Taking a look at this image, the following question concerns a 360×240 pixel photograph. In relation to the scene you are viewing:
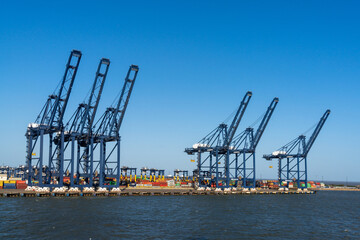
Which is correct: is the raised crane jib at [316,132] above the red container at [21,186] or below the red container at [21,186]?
above

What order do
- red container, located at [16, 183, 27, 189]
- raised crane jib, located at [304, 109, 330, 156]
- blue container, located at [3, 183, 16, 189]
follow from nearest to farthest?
blue container, located at [3, 183, 16, 189] < red container, located at [16, 183, 27, 189] < raised crane jib, located at [304, 109, 330, 156]

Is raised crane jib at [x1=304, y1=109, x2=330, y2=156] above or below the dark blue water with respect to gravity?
above

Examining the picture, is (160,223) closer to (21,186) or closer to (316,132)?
(21,186)

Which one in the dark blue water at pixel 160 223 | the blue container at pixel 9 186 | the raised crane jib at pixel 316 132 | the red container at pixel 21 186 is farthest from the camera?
the raised crane jib at pixel 316 132

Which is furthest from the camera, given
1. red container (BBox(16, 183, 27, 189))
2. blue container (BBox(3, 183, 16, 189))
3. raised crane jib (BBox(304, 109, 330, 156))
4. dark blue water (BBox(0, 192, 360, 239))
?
raised crane jib (BBox(304, 109, 330, 156))

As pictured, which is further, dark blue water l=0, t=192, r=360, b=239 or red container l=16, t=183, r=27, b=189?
red container l=16, t=183, r=27, b=189

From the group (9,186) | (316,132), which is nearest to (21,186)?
(9,186)

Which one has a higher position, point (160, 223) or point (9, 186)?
point (9, 186)

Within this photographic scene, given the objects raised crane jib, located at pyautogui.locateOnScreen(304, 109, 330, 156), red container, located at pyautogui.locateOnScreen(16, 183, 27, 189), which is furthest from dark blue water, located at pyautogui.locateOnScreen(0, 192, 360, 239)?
raised crane jib, located at pyautogui.locateOnScreen(304, 109, 330, 156)

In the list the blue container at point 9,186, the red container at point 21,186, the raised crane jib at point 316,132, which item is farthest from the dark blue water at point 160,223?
the raised crane jib at point 316,132

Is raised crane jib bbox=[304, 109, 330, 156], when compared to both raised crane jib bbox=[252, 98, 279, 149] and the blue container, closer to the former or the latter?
raised crane jib bbox=[252, 98, 279, 149]

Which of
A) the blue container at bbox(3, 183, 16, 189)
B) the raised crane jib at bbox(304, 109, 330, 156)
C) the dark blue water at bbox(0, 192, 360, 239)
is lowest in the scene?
the dark blue water at bbox(0, 192, 360, 239)

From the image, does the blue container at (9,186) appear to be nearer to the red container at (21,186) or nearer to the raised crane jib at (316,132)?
the red container at (21,186)

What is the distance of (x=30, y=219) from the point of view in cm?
4062
